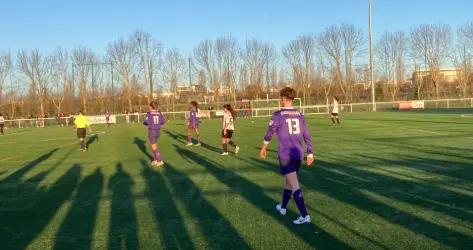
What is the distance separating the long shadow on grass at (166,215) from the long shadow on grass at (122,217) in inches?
13.9

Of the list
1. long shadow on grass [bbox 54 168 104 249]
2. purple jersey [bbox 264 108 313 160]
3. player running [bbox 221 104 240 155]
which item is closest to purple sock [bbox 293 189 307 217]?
purple jersey [bbox 264 108 313 160]

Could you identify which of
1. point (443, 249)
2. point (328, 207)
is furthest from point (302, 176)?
point (443, 249)

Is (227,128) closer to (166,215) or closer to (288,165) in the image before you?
(166,215)

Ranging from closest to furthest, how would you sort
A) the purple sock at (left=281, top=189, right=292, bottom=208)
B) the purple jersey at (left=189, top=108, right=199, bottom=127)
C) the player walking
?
the purple sock at (left=281, top=189, right=292, bottom=208), the player walking, the purple jersey at (left=189, top=108, right=199, bottom=127)

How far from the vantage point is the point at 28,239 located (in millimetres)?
6410

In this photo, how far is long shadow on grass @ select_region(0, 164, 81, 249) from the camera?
6.61m

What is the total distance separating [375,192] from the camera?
8.33m

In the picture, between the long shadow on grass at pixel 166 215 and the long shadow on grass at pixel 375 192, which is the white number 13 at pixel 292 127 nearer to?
the long shadow on grass at pixel 375 192

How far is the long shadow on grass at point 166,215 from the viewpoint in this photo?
5980 mm

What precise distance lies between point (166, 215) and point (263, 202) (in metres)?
1.69

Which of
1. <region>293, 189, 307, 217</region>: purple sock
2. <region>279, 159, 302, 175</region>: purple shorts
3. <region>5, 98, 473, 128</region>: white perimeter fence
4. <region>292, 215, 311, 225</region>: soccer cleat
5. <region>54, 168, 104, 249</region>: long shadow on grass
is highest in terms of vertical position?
<region>5, 98, 473, 128</region>: white perimeter fence

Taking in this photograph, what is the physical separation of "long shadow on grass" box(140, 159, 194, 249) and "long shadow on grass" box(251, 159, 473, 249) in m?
2.75

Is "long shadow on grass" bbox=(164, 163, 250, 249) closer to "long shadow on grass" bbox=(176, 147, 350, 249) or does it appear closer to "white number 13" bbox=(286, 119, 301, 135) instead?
"long shadow on grass" bbox=(176, 147, 350, 249)

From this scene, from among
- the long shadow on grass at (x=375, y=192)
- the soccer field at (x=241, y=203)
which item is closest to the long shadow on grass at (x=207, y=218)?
the soccer field at (x=241, y=203)
